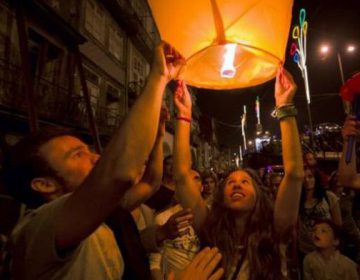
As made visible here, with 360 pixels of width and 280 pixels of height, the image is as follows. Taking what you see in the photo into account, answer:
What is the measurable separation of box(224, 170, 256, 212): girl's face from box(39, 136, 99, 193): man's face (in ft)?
4.19

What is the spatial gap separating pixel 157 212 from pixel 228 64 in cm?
222

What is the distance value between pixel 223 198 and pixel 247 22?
1454mm

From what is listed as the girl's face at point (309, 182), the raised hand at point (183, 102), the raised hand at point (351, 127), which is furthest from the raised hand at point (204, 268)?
the girl's face at point (309, 182)

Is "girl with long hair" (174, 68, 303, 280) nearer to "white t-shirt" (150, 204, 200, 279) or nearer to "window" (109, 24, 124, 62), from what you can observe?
"white t-shirt" (150, 204, 200, 279)

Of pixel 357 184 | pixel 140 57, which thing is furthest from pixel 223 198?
pixel 140 57

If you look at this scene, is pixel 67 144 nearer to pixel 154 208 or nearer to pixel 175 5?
pixel 175 5

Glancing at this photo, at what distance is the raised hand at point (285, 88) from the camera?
212 centimetres

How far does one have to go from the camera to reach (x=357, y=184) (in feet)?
8.71

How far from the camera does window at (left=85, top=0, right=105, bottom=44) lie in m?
13.6

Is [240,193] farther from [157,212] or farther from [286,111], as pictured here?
[157,212]

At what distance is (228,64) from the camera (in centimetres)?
194

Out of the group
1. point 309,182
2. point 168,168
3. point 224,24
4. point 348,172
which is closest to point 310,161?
point 309,182

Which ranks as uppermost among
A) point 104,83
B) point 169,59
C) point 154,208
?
point 104,83

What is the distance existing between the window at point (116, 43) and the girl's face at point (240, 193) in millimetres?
14930
